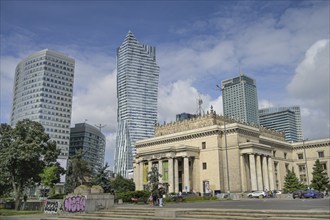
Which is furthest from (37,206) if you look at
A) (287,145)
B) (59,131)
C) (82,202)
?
(59,131)

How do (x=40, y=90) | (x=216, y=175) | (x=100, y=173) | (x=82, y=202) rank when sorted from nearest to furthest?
1. (x=82, y=202)
2. (x=100, y=173)
3. (x=216, y=175)
4. (x=40, y=90)

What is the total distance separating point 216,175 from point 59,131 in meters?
114

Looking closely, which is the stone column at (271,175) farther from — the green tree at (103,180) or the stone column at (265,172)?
the green tree at (103,180)

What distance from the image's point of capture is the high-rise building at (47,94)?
6570 inches

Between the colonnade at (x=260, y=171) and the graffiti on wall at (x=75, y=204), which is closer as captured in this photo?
the graffiti on wall at (x=75, y=204)

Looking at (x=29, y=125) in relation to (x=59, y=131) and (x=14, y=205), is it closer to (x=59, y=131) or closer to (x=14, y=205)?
(x=14, y=205)

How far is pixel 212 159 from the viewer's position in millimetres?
79312

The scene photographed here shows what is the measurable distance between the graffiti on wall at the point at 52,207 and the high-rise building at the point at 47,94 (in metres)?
135

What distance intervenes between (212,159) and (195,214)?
5752 centimetres

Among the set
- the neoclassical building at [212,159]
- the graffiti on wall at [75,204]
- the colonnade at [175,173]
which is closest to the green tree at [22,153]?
the graffiti on wall at [75,204]

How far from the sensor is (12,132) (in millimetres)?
47656

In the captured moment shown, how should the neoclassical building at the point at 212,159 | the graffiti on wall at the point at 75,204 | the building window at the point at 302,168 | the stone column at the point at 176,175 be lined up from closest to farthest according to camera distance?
1. the graffiti on wall at the point at 75,204
2. the neoclassical building at the point at 212,159
3. the stone column at the point at 176,175
4. the building window at the point at 302,168

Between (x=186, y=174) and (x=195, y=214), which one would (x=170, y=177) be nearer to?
(x=186, y=174)

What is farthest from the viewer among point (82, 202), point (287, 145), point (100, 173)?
point (287, 145)
